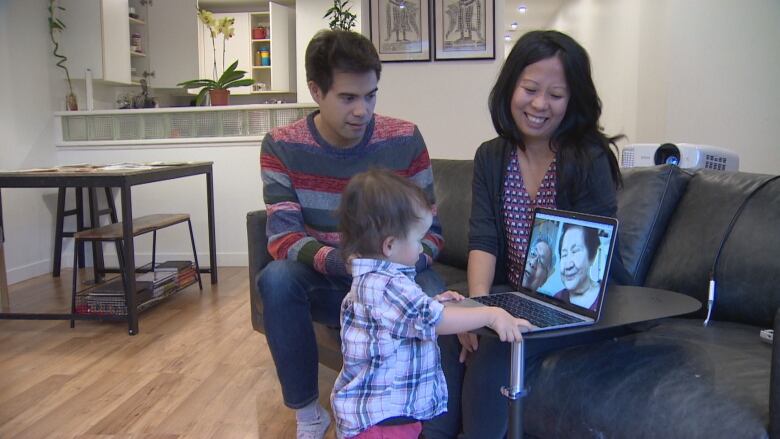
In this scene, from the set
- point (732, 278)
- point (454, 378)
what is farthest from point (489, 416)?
point (732, 278)

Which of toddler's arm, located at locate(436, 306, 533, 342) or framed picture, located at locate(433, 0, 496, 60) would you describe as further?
framed picture, located at locate(433, 0, 496, 60)

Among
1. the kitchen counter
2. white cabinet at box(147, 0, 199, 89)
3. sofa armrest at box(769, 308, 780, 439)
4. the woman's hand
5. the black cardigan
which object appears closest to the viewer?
sofa armrest at box(769, 308, 780, 439)

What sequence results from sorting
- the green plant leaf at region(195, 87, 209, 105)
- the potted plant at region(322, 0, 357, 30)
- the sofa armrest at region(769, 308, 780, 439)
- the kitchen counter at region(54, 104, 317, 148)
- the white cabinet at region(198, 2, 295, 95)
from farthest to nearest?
the white cabinet at region(198, 2, 295, 95) → the green plant leaf at region(195, 87, 209, 105) → the kitchen counter at region(54, 104, 317, 148) → the potted plant at region(322, 0, 357, 30) → the sofa armrest at region(769, 308, 780, 439)

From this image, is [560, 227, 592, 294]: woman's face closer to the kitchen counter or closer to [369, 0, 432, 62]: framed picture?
[369, 0, 432, 62]: framed picture

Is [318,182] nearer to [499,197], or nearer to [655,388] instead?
[499,197]

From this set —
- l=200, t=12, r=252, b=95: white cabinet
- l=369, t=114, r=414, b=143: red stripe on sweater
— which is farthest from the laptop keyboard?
l=200, t=12, r=252, b=95: white cabinet

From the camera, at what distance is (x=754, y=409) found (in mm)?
1001

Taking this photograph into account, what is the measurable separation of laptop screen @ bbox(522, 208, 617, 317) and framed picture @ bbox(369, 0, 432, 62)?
2.15m

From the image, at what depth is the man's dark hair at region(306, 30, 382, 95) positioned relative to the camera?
5.08 ft

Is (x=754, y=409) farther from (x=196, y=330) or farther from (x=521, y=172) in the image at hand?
(x=196, y=330)

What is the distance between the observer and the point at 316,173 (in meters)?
1.69

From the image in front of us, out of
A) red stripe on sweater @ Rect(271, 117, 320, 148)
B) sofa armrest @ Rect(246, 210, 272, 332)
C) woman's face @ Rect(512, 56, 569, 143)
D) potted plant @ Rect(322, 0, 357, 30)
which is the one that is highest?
potted plant @ Rect(322, 0, 357, 30)

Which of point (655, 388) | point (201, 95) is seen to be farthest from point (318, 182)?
point (201, 95)

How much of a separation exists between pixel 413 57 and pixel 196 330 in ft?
5.74
